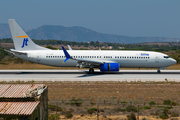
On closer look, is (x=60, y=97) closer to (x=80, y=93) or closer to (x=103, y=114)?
(x=80, y=93)

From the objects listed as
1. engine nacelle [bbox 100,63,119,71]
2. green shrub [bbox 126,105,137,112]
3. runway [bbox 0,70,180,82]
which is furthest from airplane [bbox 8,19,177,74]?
green shrub [bbox 126,105,137,112]

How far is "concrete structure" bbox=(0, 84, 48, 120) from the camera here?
7.20 meters

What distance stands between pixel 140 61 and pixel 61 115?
26524 millimetres

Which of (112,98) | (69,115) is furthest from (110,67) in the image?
(69,115)

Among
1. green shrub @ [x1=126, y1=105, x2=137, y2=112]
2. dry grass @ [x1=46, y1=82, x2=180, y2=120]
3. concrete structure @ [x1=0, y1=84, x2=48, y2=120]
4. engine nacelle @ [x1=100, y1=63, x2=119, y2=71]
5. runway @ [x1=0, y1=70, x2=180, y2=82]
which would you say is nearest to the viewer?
concrete structure @ [x1=0, y1=84, x2=48, y2=120]

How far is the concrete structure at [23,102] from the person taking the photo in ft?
23.6

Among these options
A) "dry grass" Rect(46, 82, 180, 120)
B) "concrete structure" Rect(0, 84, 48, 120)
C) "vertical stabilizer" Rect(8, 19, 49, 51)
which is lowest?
"dry grass" Rect(46, 82, 180, 120)

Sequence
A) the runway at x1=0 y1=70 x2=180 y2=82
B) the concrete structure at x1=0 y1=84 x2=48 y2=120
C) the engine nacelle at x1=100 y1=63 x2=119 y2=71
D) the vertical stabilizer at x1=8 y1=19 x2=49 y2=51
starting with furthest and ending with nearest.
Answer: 1. the vertical stabilizer at x1=8 y1=19 x2=49 y2=51
2. the engine nacelle at x1=100 y1=63 x2=119 y2=71
3. the runway at x1=0 y1=70 x2=180 y2=82
4. the concrete structure at x1=0 y1=84 x2=48 y2=120

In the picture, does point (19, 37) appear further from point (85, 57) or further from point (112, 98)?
point (112, 98)

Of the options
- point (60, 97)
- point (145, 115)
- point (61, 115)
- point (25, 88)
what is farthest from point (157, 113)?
point (25, 88)

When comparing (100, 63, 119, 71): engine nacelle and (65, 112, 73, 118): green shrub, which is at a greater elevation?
(100, 63, 119, 71): engine nacelle

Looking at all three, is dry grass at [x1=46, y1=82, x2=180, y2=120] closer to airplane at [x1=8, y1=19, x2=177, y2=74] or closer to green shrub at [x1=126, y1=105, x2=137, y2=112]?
green shrub at [x1=126, y1=105, x2=137, y2=112]

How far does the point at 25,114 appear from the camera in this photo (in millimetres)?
7078

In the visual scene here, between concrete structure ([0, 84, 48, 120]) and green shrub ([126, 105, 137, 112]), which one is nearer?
concrete structure ([0, 84, 48, 120])
